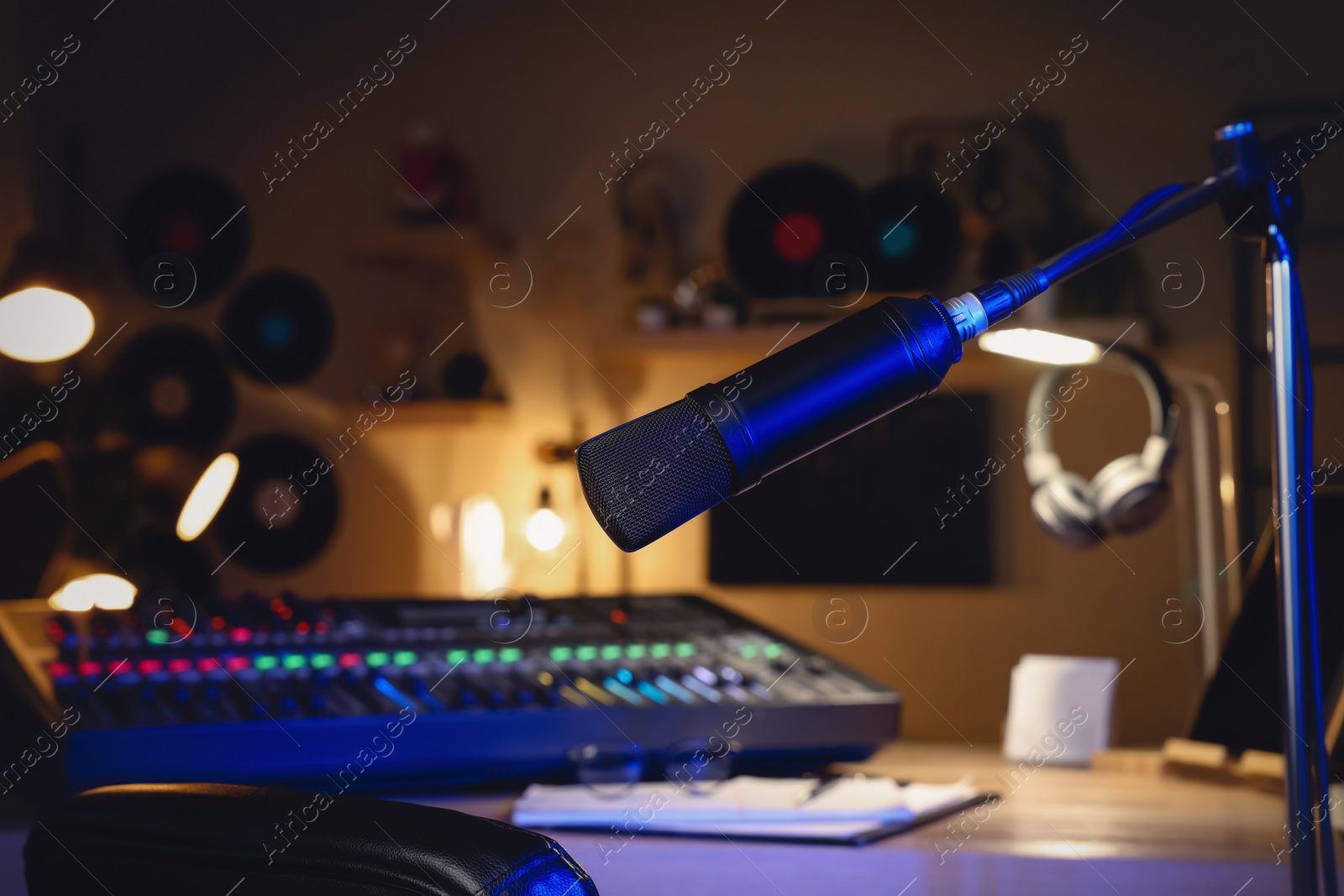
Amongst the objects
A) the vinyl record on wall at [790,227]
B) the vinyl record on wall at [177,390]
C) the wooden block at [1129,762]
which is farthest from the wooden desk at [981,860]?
the vinyl record on wall at [177,390]

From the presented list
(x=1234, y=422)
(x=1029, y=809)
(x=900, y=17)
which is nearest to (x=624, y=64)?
(x=900, y=17)

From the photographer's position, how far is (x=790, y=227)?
214 cm

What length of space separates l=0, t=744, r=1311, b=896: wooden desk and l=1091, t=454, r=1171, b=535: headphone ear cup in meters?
0.38

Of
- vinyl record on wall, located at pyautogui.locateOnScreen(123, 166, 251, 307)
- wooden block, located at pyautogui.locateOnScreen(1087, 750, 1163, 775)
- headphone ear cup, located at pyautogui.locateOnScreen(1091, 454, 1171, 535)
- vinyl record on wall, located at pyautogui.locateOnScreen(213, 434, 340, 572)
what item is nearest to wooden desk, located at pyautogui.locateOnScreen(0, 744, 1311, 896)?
wooden block, located at pyautogui.locateOnScreen(1087, 750, 1163, 775)

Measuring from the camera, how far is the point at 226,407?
8.09ft

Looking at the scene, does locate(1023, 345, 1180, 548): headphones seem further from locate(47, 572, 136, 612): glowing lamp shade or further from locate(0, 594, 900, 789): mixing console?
locate(47, 572, 136, 612): glowing lamp shade

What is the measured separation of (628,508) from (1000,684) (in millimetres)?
1751

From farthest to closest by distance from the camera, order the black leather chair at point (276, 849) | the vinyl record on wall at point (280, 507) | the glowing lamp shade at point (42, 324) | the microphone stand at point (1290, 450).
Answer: the vinyl record on wall at point (280, 507) → the glowing lamp shade at point (42, 324) → the microphone stand at point (1290, 450) → the black leather chair at point (276, 849)

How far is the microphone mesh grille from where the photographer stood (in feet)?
1.58

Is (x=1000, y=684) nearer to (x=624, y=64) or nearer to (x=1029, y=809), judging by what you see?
(x=1029, y=809)

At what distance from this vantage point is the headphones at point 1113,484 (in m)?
1.27

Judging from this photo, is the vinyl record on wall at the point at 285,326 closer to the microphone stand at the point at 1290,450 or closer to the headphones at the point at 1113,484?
the headphones at the point at 1113,484

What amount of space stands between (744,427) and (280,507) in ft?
6.86

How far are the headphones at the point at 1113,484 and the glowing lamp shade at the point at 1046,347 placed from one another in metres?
0.04
